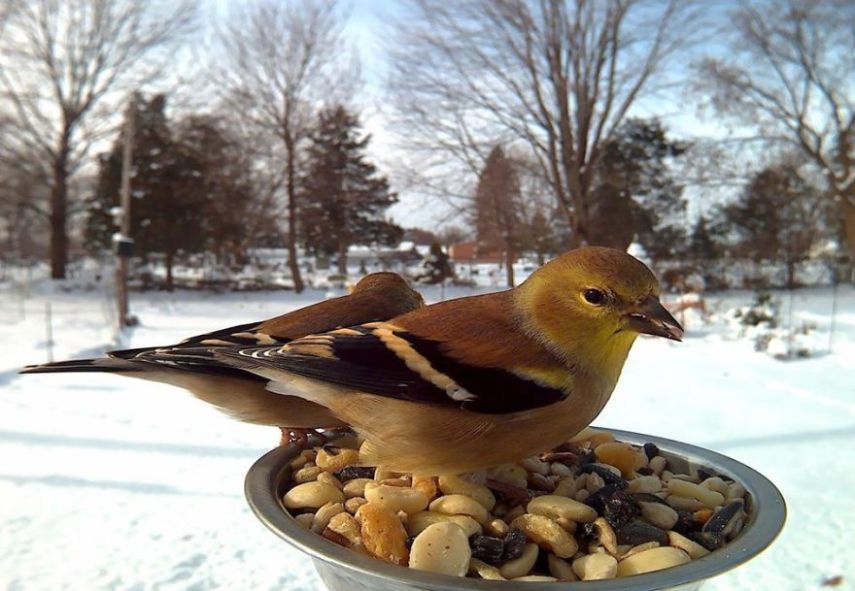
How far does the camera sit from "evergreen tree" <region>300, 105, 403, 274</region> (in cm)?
1867

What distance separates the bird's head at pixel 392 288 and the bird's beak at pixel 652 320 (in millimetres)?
739

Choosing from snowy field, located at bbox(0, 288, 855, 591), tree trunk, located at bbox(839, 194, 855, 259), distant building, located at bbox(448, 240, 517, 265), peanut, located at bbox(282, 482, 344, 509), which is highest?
tree trunk, located at bbox(839, 194, 855, 259)

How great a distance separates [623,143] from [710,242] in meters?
4.39

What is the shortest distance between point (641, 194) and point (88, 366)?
1909 centimetres

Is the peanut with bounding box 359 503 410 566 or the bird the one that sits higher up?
the bird

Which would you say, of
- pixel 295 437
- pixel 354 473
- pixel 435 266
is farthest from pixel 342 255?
pixel 354 473

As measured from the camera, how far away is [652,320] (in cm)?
107

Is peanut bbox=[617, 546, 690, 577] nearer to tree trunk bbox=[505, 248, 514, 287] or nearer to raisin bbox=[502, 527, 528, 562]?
raisin bbox=[502, 527, 528, 562]

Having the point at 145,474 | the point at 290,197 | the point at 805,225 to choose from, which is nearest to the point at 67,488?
the point at 145,474

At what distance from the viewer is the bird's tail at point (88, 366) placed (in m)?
1.22

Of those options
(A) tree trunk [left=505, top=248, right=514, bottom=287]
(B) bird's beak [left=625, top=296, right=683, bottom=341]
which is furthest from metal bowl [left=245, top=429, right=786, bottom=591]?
(A) tree trunk [left=505, top=248, right=514, bottom=287]

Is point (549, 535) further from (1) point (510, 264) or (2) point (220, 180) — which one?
(2) point (220, 180)

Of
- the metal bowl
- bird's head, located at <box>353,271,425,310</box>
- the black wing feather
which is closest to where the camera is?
the metal bowl

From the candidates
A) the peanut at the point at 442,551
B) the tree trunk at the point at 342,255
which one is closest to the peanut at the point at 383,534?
the peanut at the point at 442,551
